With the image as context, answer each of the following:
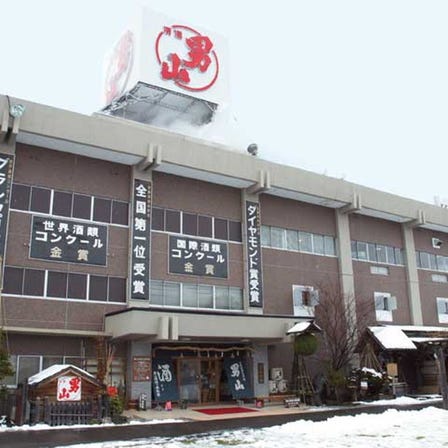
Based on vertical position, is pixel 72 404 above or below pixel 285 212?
below

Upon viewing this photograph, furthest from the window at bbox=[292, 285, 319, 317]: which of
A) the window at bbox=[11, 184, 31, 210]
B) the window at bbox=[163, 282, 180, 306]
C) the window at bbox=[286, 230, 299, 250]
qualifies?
the window at bbox=[11, 184, 31, 210]

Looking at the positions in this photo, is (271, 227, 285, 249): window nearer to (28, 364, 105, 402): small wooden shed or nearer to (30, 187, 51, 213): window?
(30, 187, 51, 213): window

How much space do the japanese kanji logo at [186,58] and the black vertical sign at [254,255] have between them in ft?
25.3

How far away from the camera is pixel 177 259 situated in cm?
2284

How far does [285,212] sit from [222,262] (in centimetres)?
466

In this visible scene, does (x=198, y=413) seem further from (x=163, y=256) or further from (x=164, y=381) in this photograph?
(x=163, y=256)

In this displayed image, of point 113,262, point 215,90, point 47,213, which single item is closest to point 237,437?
point 113,262

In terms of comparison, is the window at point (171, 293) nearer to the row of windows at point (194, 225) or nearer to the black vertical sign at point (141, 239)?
the black vertical sign at point (141, 239)

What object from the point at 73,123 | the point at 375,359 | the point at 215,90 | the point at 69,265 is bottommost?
the point at 375,359

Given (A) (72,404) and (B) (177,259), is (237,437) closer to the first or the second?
(A) (72,404)

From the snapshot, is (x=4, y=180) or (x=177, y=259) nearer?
(x=4, y=180)

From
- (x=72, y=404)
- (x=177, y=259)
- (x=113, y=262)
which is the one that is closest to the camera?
(x=72, y=404)

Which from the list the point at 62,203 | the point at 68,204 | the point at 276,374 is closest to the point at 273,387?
the point at 276,374

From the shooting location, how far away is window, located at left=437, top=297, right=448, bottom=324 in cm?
3119
